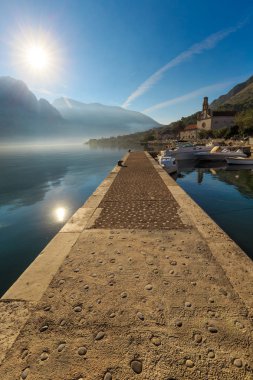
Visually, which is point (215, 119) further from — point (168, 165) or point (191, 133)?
point (168, 165)

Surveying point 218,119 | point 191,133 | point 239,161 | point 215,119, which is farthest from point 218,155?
point 191,133

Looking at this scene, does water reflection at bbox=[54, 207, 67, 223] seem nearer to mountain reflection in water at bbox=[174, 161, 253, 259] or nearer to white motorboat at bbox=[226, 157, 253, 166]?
mountain reflection in water at bbox=[174, 161, 253, 259]

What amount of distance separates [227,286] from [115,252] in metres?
2.36

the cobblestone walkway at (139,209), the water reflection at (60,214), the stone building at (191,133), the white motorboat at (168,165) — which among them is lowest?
the water reflection at (60,214)

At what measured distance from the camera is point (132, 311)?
9.49 ft

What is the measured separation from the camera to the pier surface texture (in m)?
2.20

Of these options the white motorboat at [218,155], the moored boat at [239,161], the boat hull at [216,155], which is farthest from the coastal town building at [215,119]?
the moored boat at [239,161]

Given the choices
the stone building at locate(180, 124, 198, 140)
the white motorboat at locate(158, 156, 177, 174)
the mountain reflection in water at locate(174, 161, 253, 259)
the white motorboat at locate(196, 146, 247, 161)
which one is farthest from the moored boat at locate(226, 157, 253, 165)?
the stone building at locate(180, 124, 198, 140)

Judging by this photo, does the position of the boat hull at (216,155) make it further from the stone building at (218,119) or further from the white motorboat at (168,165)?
the stone building at (218,119)

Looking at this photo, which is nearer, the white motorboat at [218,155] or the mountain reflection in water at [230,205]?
the mountain reflection in water at [230,205]

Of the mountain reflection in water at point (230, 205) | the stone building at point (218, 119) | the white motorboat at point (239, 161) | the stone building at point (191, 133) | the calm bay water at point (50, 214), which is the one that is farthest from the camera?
the stone building at point (191, 133)

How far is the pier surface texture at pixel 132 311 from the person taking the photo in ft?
7.23

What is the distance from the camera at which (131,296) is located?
3182mm

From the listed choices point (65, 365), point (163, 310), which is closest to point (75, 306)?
point (65, 365)
